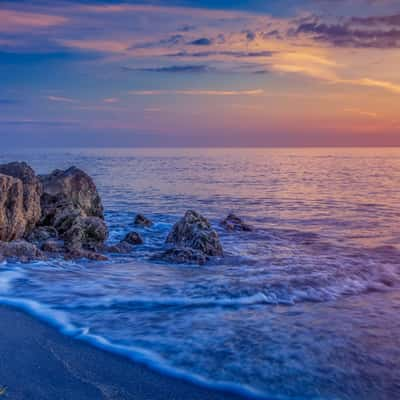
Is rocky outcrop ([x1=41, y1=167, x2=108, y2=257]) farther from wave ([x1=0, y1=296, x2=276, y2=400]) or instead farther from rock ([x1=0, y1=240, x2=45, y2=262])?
wave ([x1=0, y1=296, x2=276, y2=400])

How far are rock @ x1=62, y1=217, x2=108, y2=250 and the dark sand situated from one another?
570 cm

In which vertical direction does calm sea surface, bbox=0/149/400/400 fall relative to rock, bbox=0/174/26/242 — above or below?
below

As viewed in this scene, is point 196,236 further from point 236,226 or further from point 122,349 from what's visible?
point 122,349

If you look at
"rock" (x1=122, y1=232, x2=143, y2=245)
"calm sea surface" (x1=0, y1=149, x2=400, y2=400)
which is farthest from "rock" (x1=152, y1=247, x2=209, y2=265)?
"rock" (x1=122, y1=232, x2=143, y2=245)

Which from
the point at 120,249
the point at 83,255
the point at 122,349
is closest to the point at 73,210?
the point at 120,249

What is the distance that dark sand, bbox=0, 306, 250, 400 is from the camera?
12.5 ft

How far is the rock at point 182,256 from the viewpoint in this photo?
9.52 meters

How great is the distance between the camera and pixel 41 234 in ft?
36.7

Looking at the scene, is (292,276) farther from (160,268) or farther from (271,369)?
(271,369)

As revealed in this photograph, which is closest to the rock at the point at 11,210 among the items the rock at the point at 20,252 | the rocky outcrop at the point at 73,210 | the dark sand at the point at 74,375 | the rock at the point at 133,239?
the rocky outcrop at the point at 73,210

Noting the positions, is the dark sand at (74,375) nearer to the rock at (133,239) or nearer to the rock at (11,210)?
the rock at (11,210)

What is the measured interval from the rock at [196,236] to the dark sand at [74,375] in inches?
221

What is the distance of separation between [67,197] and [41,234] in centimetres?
216

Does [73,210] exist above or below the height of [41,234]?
above
